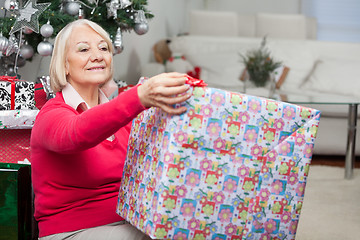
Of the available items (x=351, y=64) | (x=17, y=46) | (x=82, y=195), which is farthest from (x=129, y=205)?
(x=351, y=64)

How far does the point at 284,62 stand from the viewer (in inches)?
183

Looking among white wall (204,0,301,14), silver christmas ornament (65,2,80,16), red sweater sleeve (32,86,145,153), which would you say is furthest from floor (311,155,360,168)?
white wall (204,0,301,14)

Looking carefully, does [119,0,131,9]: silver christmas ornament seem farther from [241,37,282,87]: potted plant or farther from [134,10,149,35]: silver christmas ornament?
[241,37,282,87]: potted plant

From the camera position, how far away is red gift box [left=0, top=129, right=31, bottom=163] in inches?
67.2

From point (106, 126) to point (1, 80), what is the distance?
0.83 m

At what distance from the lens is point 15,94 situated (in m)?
1.70

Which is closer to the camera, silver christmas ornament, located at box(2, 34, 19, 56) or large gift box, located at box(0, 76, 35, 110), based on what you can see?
large gift box, located at box(0, 76, 35, 110)

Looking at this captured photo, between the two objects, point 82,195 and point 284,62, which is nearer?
point 82,195

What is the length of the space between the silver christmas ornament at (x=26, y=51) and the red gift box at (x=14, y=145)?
625mm

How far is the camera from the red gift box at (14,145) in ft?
5.60

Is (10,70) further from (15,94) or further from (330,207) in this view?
(330,207)

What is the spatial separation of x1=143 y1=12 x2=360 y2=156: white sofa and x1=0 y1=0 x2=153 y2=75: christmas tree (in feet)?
4.99

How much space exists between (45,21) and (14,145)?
28.4 inches

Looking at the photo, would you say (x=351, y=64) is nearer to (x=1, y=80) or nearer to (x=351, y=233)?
(x=351, y=233)
